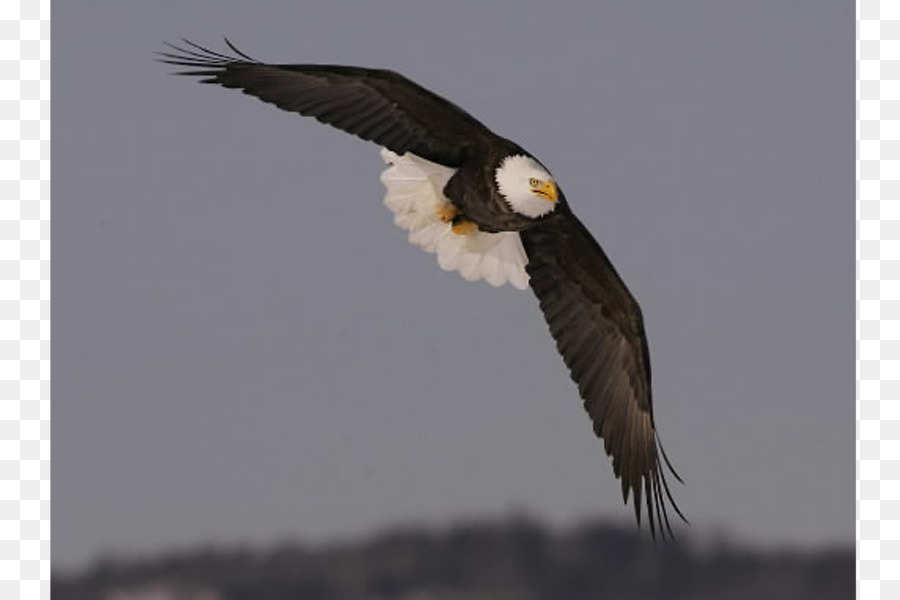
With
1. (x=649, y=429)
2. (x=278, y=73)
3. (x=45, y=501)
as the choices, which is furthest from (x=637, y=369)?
(x=45, y=501)

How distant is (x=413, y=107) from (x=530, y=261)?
4.16ft

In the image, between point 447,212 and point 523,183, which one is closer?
point 523,183

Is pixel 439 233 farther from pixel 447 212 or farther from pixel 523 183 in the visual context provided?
pixel 523 183

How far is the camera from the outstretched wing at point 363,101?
7453 millimetres

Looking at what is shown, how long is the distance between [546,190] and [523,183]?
0.11 metres

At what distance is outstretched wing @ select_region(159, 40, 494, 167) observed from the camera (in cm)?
745

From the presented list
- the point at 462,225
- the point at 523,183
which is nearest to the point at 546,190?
the point at 523,183

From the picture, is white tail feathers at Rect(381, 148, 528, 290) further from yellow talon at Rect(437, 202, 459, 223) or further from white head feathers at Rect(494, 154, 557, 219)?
white head feathers at Rect(494, 154, 557, 219)

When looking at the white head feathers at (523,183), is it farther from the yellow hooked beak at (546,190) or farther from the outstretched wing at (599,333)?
the outstretched wing at (599,333)

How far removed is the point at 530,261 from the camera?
28.0 ft

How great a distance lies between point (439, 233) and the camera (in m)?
8.41

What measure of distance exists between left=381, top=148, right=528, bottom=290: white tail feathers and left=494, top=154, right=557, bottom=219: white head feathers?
1.36ft

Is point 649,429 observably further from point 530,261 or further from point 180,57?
point 180,57

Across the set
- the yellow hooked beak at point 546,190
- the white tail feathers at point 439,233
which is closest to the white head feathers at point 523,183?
the yellow hooked beak at point 546,190
